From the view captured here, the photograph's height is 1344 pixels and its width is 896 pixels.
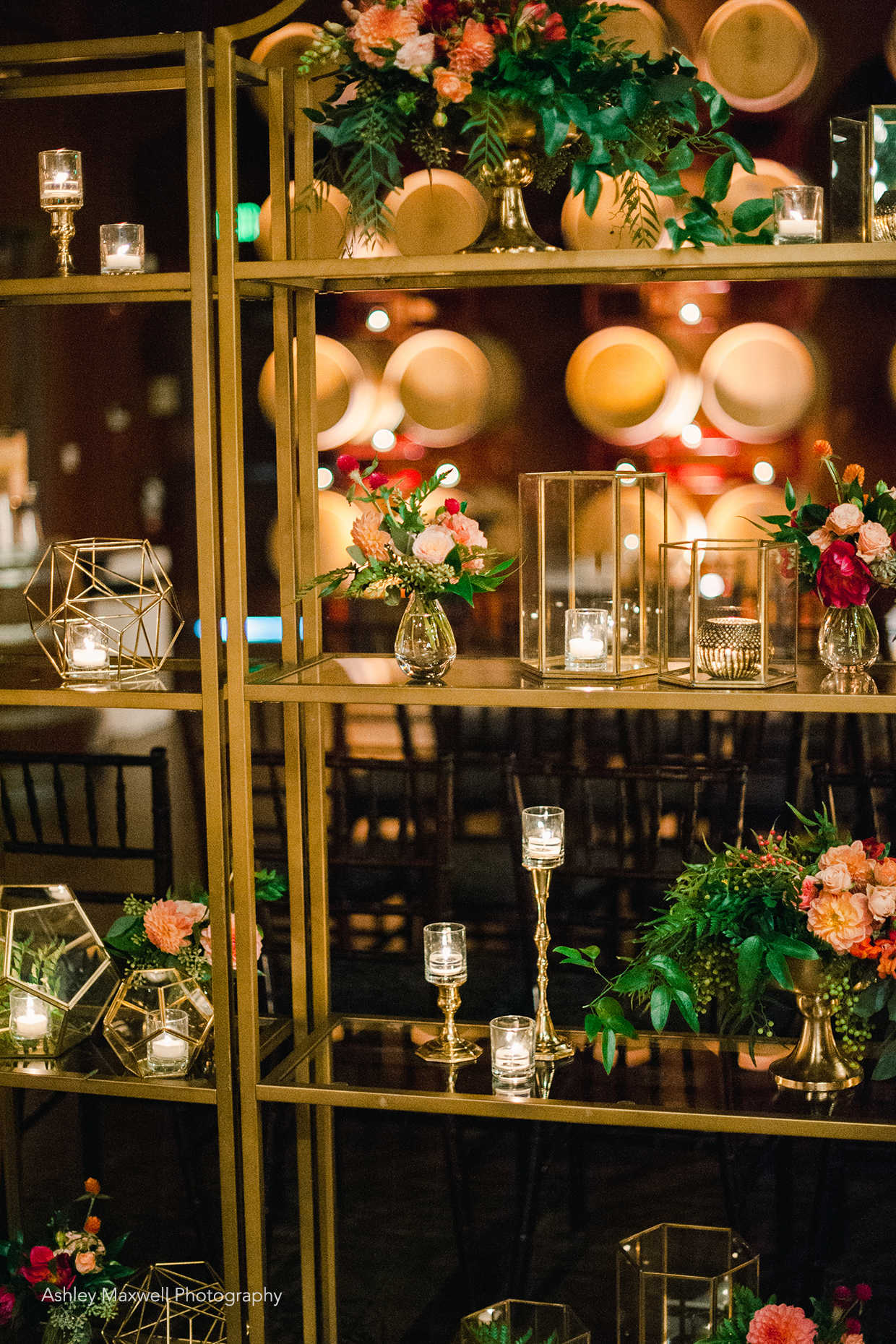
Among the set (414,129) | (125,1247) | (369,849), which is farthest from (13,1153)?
(414,129)

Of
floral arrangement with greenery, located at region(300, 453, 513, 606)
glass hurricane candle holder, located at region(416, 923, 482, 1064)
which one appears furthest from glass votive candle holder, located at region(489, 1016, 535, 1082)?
floral arrangement with greenery, located at region(300, 453, 513, 606)

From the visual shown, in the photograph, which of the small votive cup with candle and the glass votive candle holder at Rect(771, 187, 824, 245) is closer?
the glass votive candle holder at Rect(771, 187, 824, 245)

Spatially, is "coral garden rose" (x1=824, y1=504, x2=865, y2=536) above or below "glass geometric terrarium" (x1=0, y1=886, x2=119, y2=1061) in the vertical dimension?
above

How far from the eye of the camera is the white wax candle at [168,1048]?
2.06 m

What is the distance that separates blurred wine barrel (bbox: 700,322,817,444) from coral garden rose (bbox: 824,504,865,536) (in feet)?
2.99

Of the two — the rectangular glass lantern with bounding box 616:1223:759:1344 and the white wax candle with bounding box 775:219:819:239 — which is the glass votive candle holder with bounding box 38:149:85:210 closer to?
the white wax candle with bounding box 775:219:819:239

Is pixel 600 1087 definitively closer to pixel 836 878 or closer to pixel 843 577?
pixel 836 878

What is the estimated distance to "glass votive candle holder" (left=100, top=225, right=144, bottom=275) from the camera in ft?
6.48

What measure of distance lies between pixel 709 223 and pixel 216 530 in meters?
0.81

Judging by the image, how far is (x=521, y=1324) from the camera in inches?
86.7

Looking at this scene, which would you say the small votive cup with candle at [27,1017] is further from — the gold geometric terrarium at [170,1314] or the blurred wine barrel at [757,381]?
the blurred wine barrel at [757,381]

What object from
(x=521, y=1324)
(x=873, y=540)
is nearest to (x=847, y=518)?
(x=873, y=540)

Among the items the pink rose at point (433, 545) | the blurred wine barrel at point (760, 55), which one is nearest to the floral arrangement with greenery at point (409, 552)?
the pink rose at point (433, 545)

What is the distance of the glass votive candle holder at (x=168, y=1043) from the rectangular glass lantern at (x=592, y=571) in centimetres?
81
